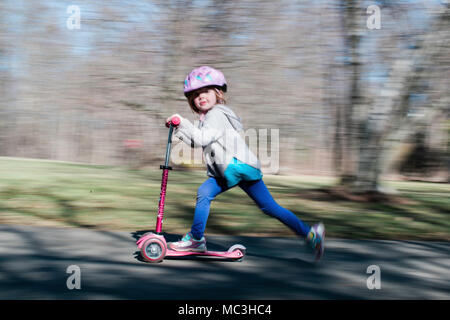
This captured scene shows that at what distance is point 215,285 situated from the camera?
12.3 ft

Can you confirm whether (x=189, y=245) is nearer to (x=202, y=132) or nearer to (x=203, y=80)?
(x=202, y=132)

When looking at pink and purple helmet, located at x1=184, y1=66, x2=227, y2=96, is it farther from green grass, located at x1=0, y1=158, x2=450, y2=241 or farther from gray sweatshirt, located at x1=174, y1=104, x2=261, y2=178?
green grass, located at x1=0, y1=158, x2=450, y2=241

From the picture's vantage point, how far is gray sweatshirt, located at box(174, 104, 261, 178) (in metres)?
4.34

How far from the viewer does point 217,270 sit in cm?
416

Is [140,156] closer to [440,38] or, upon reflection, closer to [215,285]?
[440,38]

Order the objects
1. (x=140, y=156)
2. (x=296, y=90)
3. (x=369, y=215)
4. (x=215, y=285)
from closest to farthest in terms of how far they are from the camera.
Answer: (x=215, y=285)
(x=369, y=215)
(x=296, y=90)
(x=140, y=156)

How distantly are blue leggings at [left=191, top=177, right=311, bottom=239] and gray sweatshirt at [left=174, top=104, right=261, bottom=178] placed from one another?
12 centimetres

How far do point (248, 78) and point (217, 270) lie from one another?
983cm

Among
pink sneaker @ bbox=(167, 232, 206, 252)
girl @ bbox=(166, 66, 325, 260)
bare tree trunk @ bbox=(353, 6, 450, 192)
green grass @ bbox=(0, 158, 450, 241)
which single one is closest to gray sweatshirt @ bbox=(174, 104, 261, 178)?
girl @ bbox=(166, 66, 325, 260)

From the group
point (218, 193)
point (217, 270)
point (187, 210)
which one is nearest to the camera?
point (217, 270)

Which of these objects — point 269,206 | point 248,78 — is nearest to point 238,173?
point 269,206

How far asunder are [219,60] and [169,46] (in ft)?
4.83

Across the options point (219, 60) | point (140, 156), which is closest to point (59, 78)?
point (140, 156)

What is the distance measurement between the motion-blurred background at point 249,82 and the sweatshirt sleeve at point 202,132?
249 cm
